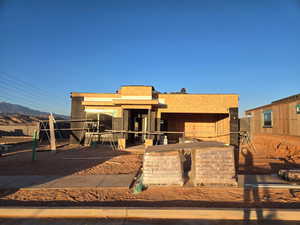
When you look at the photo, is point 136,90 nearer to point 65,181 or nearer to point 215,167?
point 65,181

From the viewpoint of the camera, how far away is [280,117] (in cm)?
2277

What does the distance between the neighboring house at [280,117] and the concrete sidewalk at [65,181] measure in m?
15.3

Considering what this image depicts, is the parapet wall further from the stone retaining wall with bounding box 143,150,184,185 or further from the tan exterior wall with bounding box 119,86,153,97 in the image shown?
the tan exterior wall with bounding box 119,86,153,97

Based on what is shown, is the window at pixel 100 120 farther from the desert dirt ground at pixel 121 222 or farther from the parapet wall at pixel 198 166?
the desert dirt ground at pixel 121 222

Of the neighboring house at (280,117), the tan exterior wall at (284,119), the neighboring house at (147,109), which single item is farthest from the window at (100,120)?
the tan exterior wall at (284,119)

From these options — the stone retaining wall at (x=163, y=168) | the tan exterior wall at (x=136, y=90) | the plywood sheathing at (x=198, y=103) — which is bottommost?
the stone retaining wall at (x=163, y=168)

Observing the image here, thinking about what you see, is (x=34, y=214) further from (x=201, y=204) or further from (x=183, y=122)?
(x=183, y=122)

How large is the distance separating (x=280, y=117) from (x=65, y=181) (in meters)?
26.8

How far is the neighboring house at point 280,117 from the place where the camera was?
779 inches

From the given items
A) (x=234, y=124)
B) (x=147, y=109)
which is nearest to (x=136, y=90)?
(x=147, y=109)

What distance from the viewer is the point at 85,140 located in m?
14.4

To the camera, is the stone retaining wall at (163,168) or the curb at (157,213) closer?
the curb at (157,213)

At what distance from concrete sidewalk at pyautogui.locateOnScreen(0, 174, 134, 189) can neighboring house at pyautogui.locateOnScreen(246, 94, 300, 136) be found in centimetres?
1527

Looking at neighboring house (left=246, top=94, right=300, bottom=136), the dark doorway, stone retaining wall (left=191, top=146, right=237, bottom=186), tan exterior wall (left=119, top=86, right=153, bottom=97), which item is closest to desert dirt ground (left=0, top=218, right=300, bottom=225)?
stone retaining wall (left=191, top=146, right=237, bottom=186)
